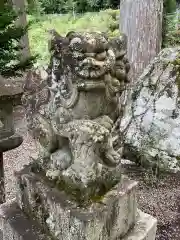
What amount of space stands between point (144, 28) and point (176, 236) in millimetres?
2746

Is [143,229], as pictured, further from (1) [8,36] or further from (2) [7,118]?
(1) [8,36]

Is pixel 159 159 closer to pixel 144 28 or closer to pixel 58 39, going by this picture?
pixel 58 39

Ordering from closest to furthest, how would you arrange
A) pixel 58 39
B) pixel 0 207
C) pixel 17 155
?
pixel 58 39 → pixel 0 207 → pixel 17 155

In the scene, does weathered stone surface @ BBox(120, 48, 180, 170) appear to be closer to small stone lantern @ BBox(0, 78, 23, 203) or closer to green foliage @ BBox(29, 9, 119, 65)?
small stone lantern @ BBox(0, 78, 23, 203)

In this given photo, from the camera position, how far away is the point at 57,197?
144cm

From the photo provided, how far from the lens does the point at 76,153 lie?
1370mm

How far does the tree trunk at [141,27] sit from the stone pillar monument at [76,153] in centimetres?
275

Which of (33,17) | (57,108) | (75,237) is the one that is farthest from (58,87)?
(33,17)

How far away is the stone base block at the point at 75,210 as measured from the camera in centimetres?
136

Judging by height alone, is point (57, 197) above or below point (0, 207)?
above

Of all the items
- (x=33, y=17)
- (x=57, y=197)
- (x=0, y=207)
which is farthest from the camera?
(x=33, y=17)

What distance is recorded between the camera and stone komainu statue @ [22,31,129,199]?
49.7 inches

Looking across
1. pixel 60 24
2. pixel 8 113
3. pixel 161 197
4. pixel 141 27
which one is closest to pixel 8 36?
pixel 8 113

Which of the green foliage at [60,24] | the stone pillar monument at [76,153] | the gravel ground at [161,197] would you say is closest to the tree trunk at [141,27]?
the gravel ground at [161,197]
